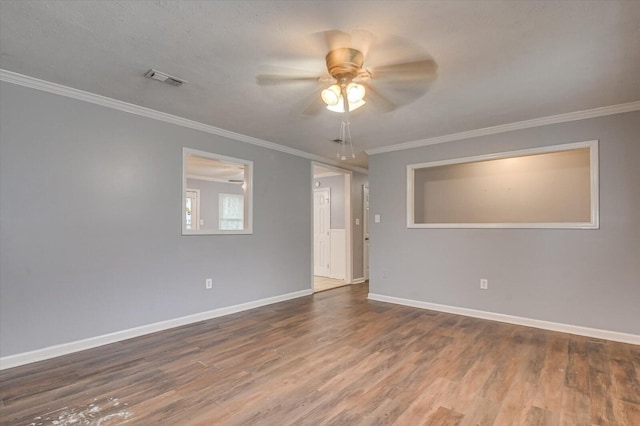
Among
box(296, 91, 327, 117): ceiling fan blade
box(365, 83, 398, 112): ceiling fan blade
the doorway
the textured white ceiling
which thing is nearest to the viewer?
the textured white ceiling

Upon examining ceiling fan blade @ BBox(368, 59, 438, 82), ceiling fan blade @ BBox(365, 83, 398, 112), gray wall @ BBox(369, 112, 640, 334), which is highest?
ceiling fan blade @ BBox(368, 59, 438, 82)

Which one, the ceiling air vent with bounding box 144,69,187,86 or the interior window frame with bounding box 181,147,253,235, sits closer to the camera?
the ceiling air vent with bounding box 144,69,187,86

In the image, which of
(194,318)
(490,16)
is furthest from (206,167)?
(490,16)

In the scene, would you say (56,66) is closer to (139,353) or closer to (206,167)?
(139,353)

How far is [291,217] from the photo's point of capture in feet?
17.1

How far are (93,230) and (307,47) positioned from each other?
2.61 m

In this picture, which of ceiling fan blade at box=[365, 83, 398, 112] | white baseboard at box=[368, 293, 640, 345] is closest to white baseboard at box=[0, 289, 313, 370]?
white baseboard at box=[368, 293, 640, 345]

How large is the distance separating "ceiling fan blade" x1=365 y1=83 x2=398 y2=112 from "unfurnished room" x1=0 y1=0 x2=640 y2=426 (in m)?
0.03

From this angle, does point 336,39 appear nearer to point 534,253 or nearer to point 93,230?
point 93,230

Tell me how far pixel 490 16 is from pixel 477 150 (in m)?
2.56

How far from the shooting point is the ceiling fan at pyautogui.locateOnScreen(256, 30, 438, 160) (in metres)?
2.19

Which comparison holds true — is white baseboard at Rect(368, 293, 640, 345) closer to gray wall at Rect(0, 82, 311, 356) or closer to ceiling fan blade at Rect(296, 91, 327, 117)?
gray wall at Rect(0, 82, 311, 356)

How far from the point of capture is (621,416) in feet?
6.51

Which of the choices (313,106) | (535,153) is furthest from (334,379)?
(535,153)
